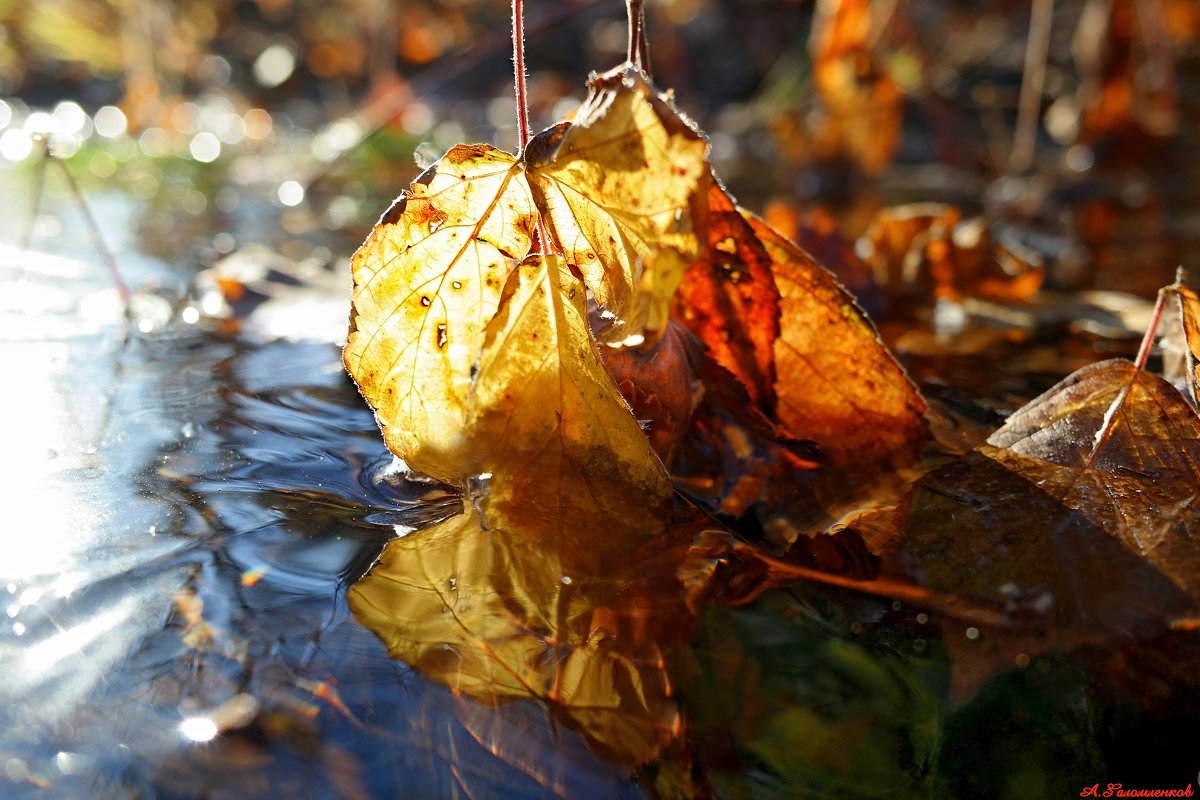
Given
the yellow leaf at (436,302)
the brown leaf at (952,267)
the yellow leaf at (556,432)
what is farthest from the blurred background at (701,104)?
the yellow leaf at (556,432)

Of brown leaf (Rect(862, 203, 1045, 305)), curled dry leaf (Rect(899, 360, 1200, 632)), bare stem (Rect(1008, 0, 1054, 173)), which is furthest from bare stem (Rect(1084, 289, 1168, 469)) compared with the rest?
bare stem (Rect(1008, 0, 1054, 173))

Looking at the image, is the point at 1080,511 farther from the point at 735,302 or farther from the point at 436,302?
the point at 436,302

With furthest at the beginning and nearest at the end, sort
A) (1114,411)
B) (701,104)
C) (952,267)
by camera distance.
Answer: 1. (701,104)
2. (952,267)
3. (1114,411)

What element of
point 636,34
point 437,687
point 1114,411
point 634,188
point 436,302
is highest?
point 636,34

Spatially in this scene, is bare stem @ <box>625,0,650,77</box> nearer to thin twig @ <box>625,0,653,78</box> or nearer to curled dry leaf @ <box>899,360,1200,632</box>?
thin twig @ <box>625,0,653,78</box>

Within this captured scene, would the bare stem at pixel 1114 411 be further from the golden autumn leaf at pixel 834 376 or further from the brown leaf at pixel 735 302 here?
the brown leaf at pixel 735 302

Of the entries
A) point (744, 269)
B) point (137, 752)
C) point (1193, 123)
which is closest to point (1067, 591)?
point (744, 269)

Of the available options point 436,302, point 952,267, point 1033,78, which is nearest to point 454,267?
point 436,302

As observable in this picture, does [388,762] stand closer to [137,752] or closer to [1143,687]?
[137,752]
